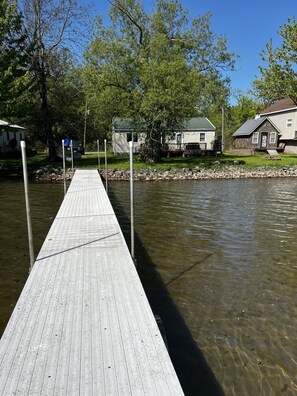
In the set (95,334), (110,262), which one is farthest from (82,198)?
(95,334)

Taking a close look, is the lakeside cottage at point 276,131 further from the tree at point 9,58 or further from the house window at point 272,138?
the tree at point 9,58

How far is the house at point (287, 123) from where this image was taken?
3422 centimetres

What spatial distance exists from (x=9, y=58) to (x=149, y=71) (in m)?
8.14

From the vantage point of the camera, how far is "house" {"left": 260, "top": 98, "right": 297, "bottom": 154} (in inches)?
1347

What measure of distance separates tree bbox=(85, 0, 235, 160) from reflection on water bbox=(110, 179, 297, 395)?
9.82m

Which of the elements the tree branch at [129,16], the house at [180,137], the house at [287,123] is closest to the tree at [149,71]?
the tree branch at [129,16]

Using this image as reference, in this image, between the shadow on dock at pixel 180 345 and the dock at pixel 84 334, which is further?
Result: the shadow on dock at pixel 180 345

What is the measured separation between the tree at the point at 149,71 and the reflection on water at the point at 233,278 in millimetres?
9817

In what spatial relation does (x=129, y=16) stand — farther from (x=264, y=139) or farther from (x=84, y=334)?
(x=84, y=334)

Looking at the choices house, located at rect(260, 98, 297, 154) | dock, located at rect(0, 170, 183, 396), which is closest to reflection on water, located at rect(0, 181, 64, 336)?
dock, located at rect(0, 170, 183, 396)

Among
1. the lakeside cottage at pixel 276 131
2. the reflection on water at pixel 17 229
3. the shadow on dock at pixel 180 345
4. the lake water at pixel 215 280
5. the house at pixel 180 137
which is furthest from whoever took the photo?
the lakeside cottage at pixel 276 131

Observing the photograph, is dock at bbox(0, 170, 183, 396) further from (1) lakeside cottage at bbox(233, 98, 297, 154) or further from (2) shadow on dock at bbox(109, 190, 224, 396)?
(1) lakeside cottage at bbox(233, 98, 297, 154)

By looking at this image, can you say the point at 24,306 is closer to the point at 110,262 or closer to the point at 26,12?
the point at 110,262

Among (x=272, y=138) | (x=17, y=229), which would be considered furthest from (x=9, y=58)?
(x=272, y=138)
